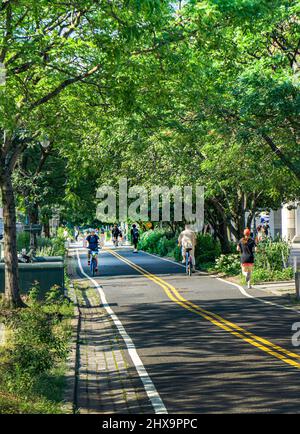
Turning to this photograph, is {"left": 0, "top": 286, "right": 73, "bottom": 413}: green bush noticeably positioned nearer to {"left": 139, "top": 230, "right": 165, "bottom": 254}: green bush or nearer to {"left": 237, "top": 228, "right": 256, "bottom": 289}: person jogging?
{"left": 237, "top": 228, "right": 256, "bottom": 289}: person jogging

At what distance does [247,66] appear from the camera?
74.4 ft

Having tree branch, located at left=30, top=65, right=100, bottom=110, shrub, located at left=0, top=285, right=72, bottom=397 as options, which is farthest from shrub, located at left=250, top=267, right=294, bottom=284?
shrub, located at left=0, top=285, right=72, bottom=397

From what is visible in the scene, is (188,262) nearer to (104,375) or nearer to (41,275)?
(41,275)

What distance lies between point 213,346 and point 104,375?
9.39ft

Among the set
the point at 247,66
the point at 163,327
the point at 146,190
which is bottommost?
the point at 163,327

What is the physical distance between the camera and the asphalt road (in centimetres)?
1054

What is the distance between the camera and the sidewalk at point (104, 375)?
10.4 metres

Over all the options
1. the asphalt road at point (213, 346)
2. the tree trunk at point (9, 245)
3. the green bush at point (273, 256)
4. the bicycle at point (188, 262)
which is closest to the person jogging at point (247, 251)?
the asphalt road at point (213, 346)

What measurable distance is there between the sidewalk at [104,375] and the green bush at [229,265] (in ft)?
43.8

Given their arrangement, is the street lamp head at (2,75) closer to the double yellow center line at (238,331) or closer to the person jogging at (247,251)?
the double yellow center line at (238,331)

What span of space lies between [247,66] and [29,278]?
8.29 m

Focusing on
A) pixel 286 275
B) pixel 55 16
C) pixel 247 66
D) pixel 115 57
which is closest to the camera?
pixel 115 57

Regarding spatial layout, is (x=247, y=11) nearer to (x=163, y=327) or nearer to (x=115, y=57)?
(x=115, y=57)

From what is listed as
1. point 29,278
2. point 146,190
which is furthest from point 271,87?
point 146,190
